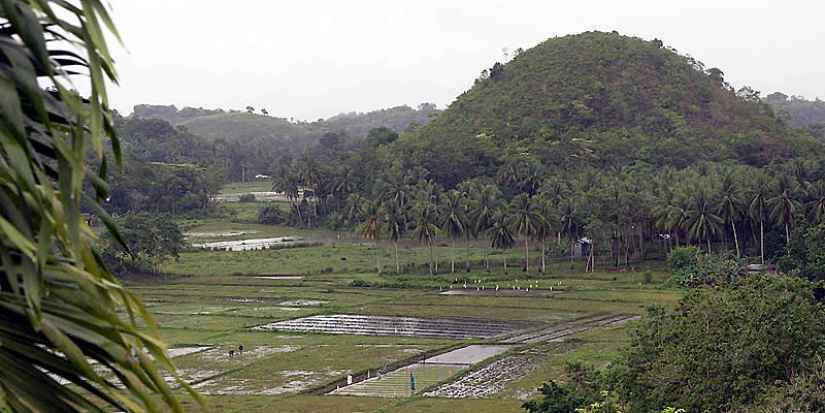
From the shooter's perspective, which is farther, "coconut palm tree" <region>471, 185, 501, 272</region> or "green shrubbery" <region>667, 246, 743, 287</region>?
"coconut palm tree" <region>471, 185, 501, 272</region>

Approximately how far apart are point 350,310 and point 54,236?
4487cm

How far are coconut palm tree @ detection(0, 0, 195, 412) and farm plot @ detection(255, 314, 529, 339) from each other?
121 feet

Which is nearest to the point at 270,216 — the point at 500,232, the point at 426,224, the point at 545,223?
the point at 426,224

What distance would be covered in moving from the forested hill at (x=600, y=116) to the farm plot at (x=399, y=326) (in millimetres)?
51599

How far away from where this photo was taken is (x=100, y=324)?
101 inches

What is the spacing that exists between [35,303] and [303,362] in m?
32.4

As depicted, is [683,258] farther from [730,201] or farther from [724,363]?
[724,363]

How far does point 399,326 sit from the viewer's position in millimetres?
42125

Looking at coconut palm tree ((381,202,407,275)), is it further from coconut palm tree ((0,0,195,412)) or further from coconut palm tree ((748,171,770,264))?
coconut palm tree ((0,0,195,412))

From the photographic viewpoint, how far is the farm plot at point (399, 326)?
4016 cm

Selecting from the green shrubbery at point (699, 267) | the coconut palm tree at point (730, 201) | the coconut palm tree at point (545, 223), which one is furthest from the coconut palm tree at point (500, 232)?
the coconut palm tree at point (730, 201)

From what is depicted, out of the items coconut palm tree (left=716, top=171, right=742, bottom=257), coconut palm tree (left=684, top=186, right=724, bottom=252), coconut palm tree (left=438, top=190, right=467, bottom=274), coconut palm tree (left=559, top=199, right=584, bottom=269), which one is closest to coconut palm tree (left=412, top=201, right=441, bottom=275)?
coconut palm tree (left=438, top=190, right=467, bottom=274)

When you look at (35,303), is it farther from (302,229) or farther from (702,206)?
(302,229)

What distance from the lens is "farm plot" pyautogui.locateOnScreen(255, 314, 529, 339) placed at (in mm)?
40156
